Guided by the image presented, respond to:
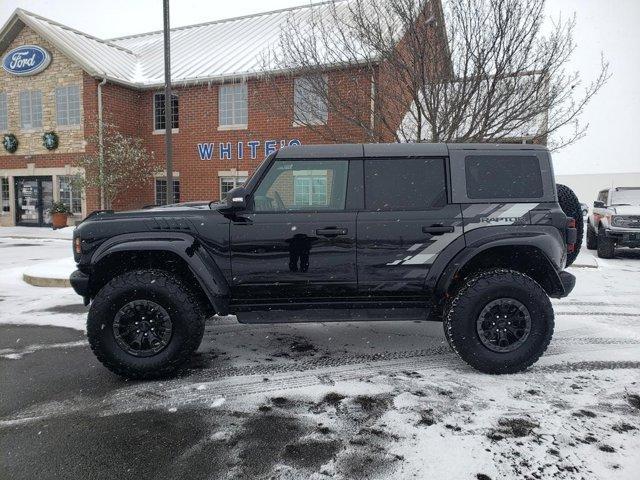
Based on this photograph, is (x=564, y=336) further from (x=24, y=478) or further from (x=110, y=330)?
(x=24, y=478)

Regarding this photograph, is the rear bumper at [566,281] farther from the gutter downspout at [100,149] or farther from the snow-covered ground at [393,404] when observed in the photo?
the gutter downspout at [100,149]

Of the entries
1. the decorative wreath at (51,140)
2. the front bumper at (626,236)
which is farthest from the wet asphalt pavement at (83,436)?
the decorative wreath at (51,140)

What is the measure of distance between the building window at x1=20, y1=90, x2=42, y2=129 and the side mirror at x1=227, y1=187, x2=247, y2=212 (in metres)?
19.2

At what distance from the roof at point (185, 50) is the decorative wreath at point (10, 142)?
12.7ft

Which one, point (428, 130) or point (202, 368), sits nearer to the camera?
point (202, 368)

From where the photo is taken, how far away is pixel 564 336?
5043 millimetres

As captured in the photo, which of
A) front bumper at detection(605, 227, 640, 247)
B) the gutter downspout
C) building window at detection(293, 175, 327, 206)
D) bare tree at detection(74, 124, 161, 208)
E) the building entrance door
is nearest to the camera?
building window at detection(293, 175, 327, 206)

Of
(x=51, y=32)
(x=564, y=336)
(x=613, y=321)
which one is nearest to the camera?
(x=564, y=336)

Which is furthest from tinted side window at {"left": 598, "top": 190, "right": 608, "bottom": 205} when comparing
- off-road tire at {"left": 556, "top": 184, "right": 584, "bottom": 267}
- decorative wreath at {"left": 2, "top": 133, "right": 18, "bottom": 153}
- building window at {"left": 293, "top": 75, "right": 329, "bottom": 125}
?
decorative wreath at {"left": 2, "top": 133, "right": 18, "bottom": 153}

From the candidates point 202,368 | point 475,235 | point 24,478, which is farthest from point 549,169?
point 24,478

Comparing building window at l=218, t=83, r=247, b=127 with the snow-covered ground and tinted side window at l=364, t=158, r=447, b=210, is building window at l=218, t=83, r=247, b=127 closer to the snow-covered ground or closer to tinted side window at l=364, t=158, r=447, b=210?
the snow-covered ground

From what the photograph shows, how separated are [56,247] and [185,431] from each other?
1283cm

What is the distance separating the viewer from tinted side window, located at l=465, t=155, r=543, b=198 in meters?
4.05

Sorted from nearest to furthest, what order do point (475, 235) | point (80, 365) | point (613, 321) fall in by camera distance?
point (475, 235)
point (80, 365)
point (613, 321)
